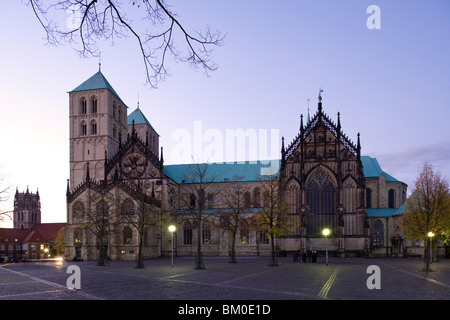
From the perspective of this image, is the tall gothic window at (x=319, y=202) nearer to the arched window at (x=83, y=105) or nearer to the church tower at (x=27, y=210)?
the arched window at (x=83, y=105)

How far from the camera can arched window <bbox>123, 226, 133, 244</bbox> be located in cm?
5839

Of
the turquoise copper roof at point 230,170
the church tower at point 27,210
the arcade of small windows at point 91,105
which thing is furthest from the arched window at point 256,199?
the church tower at point 27,210

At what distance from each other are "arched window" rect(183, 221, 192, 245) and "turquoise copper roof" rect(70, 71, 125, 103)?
2712 centimetres

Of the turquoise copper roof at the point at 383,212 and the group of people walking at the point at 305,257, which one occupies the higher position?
the turquoise copper roof at the point at 383,212

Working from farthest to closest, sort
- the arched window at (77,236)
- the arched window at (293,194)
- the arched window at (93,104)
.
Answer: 1. the arched window at (93,104)
2. the arched window at (293,194)
3. the arched window at (77,236)

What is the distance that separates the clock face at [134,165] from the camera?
67.6 m

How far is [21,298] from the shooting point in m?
17.5

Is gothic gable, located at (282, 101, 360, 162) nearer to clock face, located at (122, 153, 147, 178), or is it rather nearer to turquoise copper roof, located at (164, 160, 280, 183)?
turquoise copper roof, located at (164, 160, 280, 183)

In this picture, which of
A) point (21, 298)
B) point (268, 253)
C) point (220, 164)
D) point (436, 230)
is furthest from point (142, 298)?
point (220, 164)

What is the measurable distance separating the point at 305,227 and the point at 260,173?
19.0 m

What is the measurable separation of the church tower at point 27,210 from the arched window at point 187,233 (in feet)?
342

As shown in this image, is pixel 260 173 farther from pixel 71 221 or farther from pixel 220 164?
pixel 71 221

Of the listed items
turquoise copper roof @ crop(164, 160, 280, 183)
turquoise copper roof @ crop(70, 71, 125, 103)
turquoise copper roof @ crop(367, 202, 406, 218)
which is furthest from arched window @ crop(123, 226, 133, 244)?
turquoise copper roof @ crop(367, 202, 406, 218)

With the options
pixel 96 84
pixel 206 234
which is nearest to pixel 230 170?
pixel 206 234
